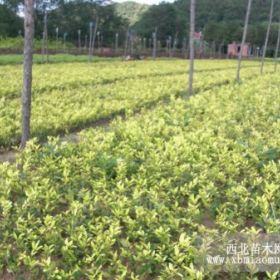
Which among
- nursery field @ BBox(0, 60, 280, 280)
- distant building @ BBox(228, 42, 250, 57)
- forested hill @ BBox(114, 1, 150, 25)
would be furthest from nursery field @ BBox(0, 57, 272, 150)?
forested hill @ BBox(114, 1, 150, 25)

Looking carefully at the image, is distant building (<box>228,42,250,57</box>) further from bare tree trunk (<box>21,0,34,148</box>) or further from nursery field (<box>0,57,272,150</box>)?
bare tree trunk (<box>21,0,34,148</box>)

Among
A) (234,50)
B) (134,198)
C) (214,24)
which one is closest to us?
(134,198)

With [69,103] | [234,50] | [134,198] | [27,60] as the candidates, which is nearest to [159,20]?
[234,50]

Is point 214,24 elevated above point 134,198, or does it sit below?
below

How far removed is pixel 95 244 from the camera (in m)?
4.40

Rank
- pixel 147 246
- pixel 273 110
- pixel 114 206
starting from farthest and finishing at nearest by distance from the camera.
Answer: pixel 273 110 → pixel 114 206 → pixel 147 246

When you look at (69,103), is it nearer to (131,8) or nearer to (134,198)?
(134,198)

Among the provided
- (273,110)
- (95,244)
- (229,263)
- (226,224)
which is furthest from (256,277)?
(273,110)

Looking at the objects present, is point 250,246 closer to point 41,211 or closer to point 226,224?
point 226,224

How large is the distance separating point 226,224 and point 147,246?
88 cm

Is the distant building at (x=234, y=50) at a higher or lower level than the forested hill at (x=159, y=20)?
lower

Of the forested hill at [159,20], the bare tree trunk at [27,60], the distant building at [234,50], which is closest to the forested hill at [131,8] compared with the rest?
the forested hill at [159,20]

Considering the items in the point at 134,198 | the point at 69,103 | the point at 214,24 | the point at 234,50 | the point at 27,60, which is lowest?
the point at 234,50

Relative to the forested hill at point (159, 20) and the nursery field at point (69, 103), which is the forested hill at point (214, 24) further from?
the nursery field at point (69, 103)
